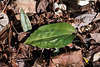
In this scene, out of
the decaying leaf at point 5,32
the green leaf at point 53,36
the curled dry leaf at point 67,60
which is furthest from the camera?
the decaying leaf at point 5,32

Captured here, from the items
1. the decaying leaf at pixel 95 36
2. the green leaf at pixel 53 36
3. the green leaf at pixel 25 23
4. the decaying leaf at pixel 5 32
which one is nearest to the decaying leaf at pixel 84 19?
the decaying leaf at pixel 95 36

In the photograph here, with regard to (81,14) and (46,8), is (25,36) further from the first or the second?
(81,14)

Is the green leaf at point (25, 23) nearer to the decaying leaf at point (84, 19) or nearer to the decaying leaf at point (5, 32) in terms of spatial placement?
the decaying leaf at point (5, 32)

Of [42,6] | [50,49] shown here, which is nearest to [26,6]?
[42,6]

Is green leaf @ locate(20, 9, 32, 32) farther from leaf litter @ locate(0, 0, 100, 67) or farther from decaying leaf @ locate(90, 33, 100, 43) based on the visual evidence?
decaying leaf @ locate(90, 33, 100, 43)

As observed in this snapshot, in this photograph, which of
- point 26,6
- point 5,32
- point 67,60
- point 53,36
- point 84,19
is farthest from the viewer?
point 26,6

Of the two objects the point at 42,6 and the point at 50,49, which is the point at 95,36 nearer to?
the point at 50,49

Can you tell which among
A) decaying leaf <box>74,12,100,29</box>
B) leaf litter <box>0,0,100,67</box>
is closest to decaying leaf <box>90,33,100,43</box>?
leaf litter <box>0,0,100,67</box>
